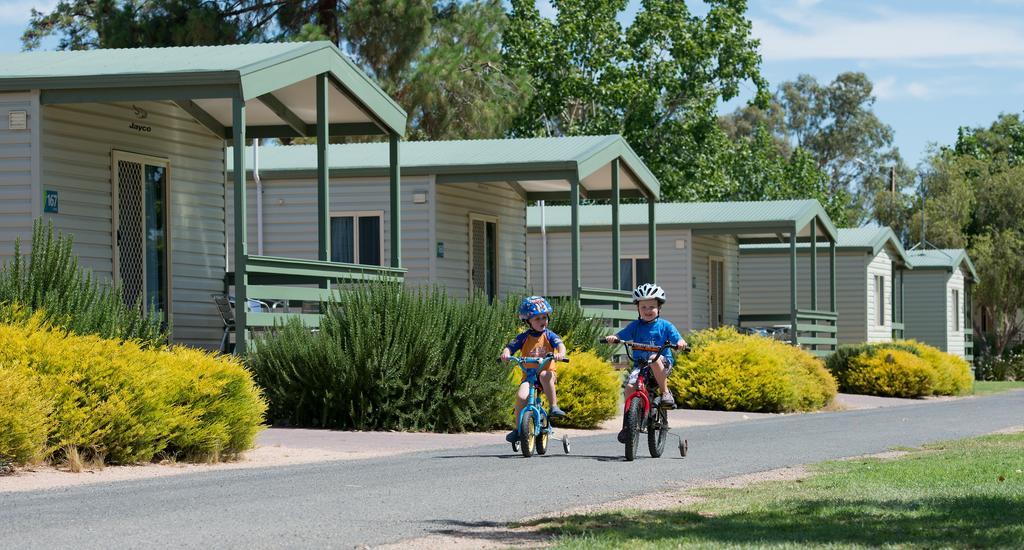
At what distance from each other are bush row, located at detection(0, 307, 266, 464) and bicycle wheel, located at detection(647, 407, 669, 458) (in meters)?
3.34

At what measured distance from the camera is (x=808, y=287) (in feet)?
125

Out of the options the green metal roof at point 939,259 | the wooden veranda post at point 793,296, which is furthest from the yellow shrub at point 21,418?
the green metal roof at point 939,259

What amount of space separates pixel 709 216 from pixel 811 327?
3255 mm

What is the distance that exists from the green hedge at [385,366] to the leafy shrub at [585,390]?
4.37ft

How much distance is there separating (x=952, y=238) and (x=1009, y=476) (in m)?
44.1

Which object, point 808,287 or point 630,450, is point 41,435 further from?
point 808,287

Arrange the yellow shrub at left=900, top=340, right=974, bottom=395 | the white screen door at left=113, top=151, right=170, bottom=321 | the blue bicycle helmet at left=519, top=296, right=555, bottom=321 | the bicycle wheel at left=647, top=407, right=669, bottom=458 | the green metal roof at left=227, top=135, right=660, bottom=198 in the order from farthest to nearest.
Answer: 1. the yellow shrub at left=900, top=340, right=974, bottom=395
2. the green metal roof at left=227, top=135, right=660, bottom=198
3. the white screen door at left=113, top=151, right=170, bottom=321
4. the bicycle wheel at left=647, top=407, right=669, bottom=458
5. the blue bicycle helmet at left=519, top=296, right=555, bottom=321

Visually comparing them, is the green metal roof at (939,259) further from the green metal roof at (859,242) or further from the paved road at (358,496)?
the paved road at (358,496)

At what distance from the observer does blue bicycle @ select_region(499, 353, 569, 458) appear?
12383 millimetres

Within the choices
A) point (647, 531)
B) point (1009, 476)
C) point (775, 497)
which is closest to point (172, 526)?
point (647, 531)

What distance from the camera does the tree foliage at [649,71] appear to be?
45250mm

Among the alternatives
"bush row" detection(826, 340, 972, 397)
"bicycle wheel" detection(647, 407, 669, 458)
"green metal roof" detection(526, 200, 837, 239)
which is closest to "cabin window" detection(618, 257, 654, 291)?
"green metal roof" detection(526, 200, 837, 239)

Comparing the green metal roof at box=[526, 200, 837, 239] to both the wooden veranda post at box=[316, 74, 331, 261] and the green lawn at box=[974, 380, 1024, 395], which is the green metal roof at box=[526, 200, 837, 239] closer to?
the green lawn at box=[974, 380, 1024, 395]

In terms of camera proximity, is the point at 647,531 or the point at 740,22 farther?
the point at 740,22
